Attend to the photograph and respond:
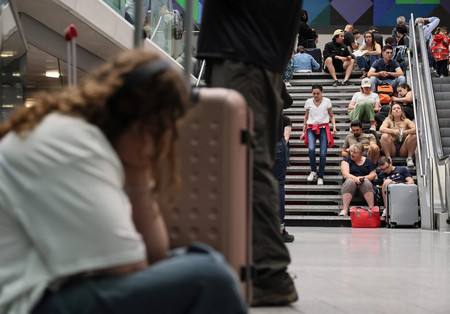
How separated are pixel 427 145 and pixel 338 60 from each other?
17.4ft

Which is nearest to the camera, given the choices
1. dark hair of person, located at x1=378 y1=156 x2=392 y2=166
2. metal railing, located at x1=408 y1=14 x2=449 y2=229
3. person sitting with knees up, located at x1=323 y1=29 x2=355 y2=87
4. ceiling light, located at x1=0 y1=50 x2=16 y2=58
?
ceiling light, located at x1=0 y1=50 x2=16 y2=58

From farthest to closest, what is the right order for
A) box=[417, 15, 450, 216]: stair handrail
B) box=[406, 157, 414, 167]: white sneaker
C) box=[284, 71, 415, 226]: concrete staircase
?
box=[406, 157, 414, 167]: white sneaker, box=[284, 71, 415, 226]: concrete staircase, box=[417, 15, 450, 216]: stair handrail

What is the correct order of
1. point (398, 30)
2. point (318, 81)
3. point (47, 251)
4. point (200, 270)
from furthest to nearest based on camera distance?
point (398, 30)
point (318, 81)
point (200, 270)
point (47, 251)

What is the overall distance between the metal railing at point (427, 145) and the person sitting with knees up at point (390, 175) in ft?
0.99

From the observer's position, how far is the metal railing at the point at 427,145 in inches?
496

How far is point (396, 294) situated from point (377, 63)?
1359cm

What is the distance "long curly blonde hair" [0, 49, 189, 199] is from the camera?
1728mm

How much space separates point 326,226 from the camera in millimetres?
13680

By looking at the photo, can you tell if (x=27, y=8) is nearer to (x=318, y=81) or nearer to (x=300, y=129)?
(x=300, y=129)

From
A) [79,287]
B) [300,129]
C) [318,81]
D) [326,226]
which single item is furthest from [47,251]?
[318,81]

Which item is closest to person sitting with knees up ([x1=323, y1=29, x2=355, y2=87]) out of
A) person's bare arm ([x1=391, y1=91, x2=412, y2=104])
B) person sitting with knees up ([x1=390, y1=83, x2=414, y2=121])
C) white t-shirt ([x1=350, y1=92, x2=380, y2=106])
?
white t-shirt ([x1=350, y1=92, x2=380, y2=106])

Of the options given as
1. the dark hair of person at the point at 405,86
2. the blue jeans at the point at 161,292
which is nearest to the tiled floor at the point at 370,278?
the blue jeans at the point at 161,292

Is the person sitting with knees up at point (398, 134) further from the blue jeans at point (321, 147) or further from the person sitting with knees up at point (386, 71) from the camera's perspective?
the person sitting with knees up at point (386, 71)

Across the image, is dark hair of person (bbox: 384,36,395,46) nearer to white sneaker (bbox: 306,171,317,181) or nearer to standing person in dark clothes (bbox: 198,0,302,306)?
white sneaker (bbox: 306,171,317,181)
